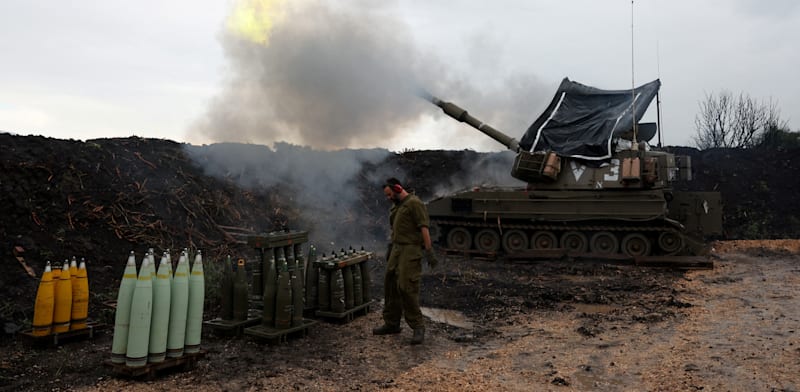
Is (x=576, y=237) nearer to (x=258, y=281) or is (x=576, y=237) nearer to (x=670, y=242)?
(x=670, y=242)

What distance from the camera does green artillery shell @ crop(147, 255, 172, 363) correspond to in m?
4.91

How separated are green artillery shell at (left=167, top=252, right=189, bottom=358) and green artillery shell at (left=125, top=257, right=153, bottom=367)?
221 millimetres

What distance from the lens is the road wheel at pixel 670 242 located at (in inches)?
499

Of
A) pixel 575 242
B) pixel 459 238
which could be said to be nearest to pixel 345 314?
pixel 459 238

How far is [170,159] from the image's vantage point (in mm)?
14734

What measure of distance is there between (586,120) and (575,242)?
10.4 ft

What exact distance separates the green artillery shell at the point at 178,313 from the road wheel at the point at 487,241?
9.87 meters

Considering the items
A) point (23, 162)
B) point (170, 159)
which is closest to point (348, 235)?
point (170, 159)

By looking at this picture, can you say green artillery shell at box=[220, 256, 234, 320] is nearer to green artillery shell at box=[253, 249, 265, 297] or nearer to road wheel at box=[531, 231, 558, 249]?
green artillery shell at box=[253, 249, 265, 297]

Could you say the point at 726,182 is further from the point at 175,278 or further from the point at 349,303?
the point at 175,278

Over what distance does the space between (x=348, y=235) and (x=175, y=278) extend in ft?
37.6

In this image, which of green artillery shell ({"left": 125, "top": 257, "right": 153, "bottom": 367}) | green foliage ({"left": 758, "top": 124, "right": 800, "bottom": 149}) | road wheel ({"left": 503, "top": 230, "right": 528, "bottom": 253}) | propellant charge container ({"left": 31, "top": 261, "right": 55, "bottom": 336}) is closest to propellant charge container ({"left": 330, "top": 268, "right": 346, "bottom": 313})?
green artillery shell ({"left": 125, "top": 257, "right": 153, "bottom": 367})

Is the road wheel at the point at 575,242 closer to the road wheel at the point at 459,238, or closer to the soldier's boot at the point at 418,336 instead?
the road wheel at the point at 459,238

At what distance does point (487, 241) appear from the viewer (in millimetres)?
14227
